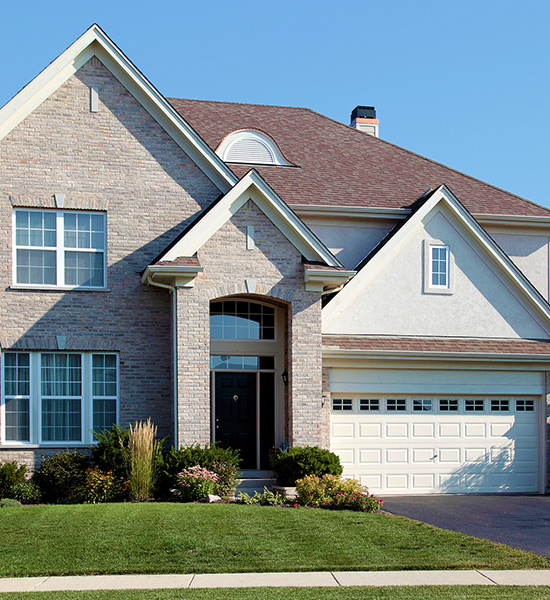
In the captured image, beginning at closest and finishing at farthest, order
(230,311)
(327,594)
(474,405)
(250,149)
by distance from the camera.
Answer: (327,594)
(230,311)
(474,405)
(250,149)

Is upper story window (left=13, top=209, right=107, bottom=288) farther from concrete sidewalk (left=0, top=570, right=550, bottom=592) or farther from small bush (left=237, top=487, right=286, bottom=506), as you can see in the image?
concrete sidewalk (left=0, top=570, right=550, bottom=592)

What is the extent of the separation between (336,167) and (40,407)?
10.5m

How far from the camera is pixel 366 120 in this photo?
27453mm

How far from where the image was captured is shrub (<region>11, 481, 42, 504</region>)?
16.8 m

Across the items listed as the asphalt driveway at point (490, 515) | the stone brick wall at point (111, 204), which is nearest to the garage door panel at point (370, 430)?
the asphalt driveway at point (490, 515)

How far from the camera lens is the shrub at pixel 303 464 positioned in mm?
16625

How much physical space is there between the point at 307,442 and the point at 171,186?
21.8 ft

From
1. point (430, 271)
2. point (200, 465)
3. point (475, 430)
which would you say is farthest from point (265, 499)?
point (430, 271)

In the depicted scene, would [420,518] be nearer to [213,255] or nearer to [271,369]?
[271,369]

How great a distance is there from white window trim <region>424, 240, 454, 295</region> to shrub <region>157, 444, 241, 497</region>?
6841 mm

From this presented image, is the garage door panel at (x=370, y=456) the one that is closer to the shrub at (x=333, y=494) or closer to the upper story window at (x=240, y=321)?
the shrub at (x=333, y=494)

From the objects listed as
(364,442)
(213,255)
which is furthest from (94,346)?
(364,442)

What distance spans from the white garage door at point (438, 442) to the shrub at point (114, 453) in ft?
16.4

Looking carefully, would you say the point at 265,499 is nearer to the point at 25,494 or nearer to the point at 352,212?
the point at 25,494
